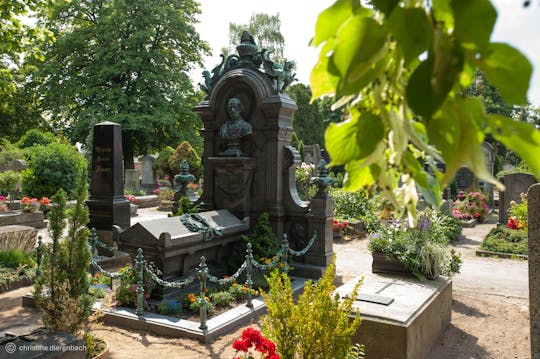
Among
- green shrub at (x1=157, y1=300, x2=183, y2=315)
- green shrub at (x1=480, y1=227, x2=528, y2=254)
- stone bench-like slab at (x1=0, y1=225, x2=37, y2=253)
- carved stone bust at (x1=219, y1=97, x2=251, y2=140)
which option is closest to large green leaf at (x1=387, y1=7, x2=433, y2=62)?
green shrub at (x1=157, y1=300, x2=183, y2=315)

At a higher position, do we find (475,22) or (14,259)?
(475,22)

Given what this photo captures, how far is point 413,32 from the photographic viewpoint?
0.60m

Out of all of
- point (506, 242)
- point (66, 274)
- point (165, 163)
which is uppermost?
point (165, 163)

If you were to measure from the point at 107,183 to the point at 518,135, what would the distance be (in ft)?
37.6

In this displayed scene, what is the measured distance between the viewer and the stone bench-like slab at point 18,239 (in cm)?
905

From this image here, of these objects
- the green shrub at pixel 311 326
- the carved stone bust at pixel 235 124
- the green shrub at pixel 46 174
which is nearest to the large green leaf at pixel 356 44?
the green shrub at pixel 311 326

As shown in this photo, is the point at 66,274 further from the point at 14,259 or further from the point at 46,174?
the point at 46,174

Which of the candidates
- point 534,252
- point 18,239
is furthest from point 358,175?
point 18,239

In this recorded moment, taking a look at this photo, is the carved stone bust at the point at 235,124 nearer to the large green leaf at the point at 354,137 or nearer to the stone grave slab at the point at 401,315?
the stone grave slab at the point at 401,315

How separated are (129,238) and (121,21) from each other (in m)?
21.5

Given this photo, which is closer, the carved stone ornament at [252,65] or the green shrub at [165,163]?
the carved stone ornament at [252,65]

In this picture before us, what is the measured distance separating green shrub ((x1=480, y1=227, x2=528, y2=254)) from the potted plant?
4920mm

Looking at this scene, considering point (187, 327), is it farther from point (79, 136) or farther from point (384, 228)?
point (79, 136)

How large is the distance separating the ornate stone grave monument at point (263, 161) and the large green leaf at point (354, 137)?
7.78 metres
